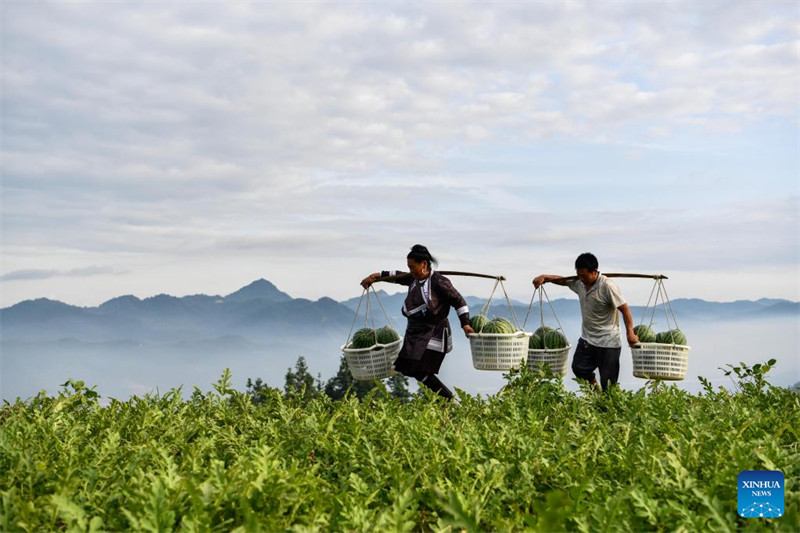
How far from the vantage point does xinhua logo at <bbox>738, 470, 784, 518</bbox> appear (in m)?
4.25

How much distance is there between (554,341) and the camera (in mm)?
10172

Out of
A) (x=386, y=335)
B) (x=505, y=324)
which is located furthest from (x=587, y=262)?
(x=386, y=335)

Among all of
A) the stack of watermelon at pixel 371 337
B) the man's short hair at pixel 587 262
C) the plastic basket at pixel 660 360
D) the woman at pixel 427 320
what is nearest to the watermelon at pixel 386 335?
the stack of watermelon at pixel 371 337

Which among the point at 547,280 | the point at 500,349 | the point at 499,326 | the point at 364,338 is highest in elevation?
the point at 547,280

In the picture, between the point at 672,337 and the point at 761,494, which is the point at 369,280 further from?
the point at 761,494

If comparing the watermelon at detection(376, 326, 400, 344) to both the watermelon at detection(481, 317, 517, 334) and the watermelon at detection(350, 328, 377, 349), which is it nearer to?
the watermelon at detection(350, 328, 377, 349)

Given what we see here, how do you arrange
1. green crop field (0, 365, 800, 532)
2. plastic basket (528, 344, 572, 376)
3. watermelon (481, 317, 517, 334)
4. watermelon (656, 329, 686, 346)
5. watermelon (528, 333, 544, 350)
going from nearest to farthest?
green crop field (0, 365, 800, 532) → watermelon (481, 317, 517, 334) → plastic basket (528, 344, 572, 376) → watermelon (528, 333, 544, 350) → watermelon (656, 329, 686, 346)

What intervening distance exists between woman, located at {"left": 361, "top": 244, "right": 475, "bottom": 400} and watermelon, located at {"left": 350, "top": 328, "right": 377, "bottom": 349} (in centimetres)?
40

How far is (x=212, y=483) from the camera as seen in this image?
13.9 feet

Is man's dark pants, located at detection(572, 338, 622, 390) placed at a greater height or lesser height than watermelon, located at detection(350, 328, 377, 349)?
lesser

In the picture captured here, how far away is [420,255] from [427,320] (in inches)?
31.3

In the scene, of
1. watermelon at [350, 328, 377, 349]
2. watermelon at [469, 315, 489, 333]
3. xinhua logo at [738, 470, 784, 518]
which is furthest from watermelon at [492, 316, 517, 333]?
xinhua logo at [738, 470, 784, 518]

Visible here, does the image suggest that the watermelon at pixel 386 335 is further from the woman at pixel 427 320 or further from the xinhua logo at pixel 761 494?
the xinhua logo at pixel 761 494

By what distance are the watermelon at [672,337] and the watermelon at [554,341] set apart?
1318mm
